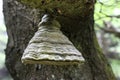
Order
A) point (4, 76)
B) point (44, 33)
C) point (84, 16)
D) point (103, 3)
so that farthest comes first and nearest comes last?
1. point (4, 76)
2. point (103, 3)
3. point (84, 16)
4. point (44, 33)

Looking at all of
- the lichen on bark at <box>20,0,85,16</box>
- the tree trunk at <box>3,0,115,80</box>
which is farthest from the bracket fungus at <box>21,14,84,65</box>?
the tree trunk at <box>3,0,115,80</box>

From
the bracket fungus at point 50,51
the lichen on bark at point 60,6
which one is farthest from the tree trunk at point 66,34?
the bracket fungus at point 50,51

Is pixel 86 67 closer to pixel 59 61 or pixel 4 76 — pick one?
pixel 59 61

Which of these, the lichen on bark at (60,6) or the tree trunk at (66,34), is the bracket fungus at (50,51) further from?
the tree trunk at (66,34)

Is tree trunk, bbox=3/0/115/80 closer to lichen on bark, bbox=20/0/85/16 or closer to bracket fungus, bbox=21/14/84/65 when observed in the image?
lichen on bark, bbox=20/0/85/16

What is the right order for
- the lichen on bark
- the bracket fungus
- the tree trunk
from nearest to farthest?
the bracket fungus → the lichen on bark → the tree trunk

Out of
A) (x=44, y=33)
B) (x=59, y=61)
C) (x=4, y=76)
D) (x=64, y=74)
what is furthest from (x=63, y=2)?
(x=4, y=76)
